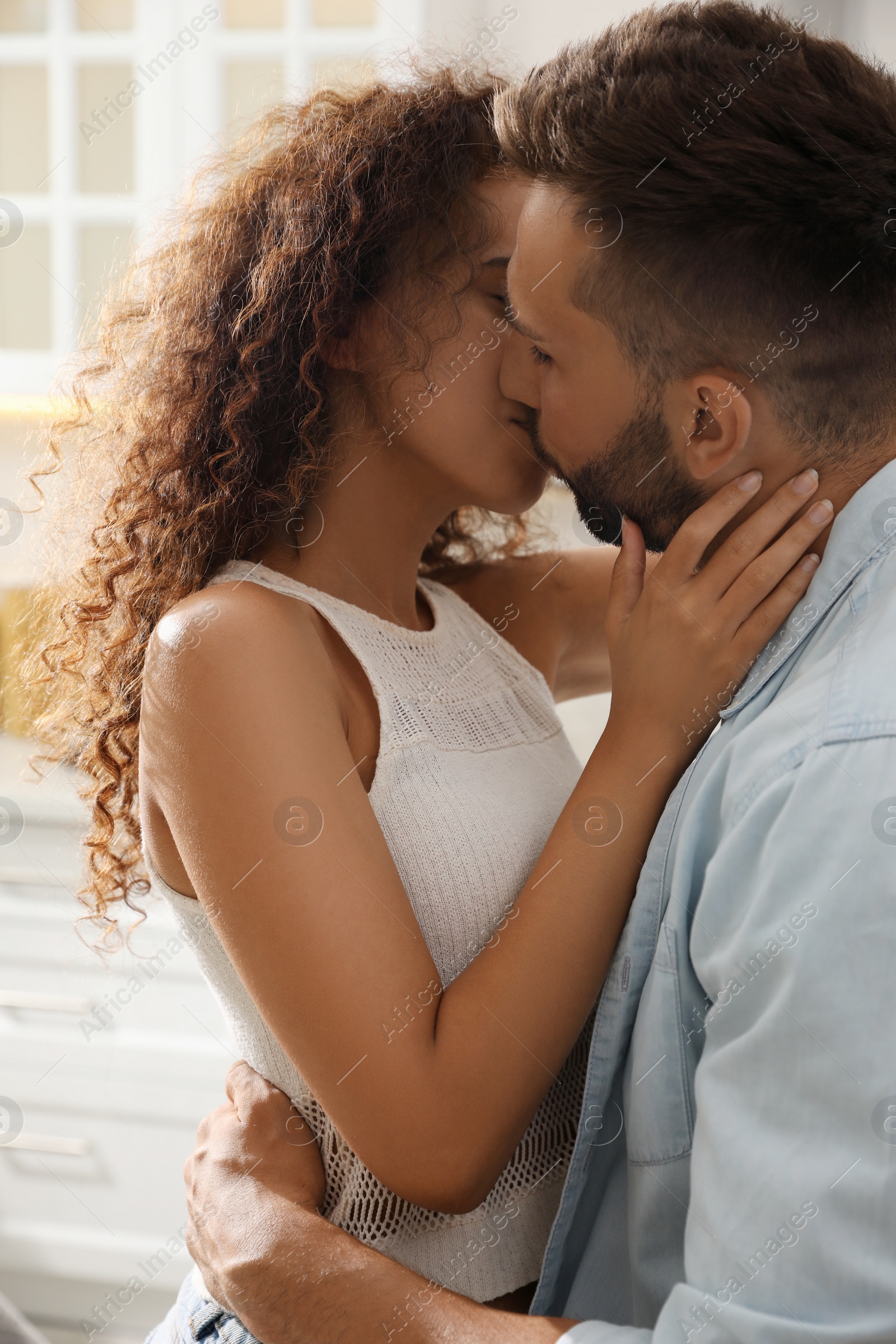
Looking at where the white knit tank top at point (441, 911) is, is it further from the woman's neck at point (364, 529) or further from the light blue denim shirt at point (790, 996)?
the light blue denim shirt at point (790, 996)

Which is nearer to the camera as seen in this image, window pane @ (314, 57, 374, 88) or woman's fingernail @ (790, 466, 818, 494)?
woman's fingernail @ (790, 466, 818, 494)

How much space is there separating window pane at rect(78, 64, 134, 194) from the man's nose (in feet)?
5.32

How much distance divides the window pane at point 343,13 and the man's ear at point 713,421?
172 centimetres

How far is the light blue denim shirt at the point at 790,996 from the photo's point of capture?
549mm

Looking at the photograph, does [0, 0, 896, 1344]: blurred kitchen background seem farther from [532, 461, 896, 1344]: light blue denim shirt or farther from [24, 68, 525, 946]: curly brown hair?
[532, 461, 896, 1344]: light blue denim shirt

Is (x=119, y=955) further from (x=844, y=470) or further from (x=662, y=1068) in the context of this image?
(x=844, y=470)

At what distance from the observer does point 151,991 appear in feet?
6.70

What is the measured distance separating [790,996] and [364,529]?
2.09ft

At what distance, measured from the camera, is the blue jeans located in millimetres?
858

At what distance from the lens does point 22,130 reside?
2.35m

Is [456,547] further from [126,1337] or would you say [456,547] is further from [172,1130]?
[126,1337]

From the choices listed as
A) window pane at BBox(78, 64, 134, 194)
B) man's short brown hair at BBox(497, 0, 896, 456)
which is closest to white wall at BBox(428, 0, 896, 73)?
window pane at BBox(78, 64, 134, 194)

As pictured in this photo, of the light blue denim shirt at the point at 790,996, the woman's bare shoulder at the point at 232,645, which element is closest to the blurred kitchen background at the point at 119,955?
the woman's bare shoulder at the point at 232,645

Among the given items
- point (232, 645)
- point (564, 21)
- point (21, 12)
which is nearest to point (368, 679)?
point (232, 645)
